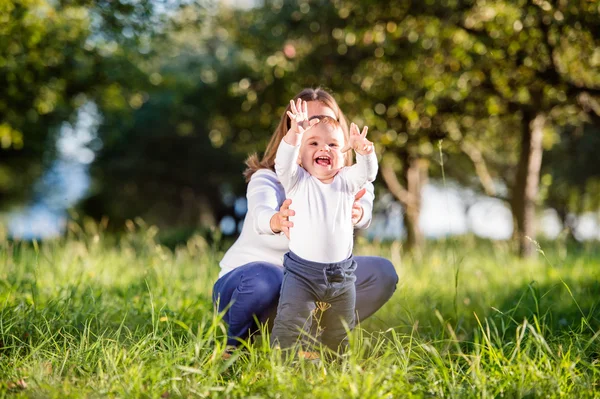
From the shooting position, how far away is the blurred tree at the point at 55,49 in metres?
8.02

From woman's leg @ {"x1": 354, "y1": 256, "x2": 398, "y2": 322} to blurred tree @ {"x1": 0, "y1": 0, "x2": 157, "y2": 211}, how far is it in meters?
5.96

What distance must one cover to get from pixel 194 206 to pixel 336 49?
1578cm

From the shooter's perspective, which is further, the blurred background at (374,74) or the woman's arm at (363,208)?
the blurred background at (374,74)

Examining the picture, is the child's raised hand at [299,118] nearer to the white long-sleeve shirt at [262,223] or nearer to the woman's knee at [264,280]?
the white long-sleeve shirt at [262,223]

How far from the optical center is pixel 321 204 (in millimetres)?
2785

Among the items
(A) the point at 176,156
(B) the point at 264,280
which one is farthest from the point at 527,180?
(A) the point at 176,156

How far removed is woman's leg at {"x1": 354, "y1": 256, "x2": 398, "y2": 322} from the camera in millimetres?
3334

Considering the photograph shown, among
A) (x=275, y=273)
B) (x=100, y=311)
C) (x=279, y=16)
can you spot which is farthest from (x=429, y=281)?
(x=279, y=16)

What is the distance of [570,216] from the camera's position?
78.1 ft

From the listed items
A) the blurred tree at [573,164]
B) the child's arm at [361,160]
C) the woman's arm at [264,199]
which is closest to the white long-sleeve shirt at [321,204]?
the child's arm at [361,160]

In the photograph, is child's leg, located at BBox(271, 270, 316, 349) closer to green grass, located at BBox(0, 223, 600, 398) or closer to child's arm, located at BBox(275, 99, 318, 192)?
green grass, located at BBox(0, 223, 600, 398)

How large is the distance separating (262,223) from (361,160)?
1.81 ft

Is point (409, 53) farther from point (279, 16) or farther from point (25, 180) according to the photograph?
point (25, 180)

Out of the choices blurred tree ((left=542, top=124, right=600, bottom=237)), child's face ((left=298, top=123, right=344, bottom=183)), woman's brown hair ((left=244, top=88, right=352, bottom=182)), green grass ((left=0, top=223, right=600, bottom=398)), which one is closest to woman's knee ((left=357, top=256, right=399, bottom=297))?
green grass ((left=0, top=223, right=600, bottom=398))
